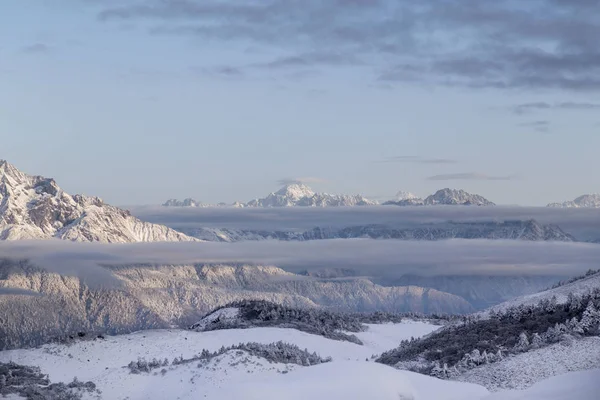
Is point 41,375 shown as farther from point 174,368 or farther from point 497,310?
point 497,310

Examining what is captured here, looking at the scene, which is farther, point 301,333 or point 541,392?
point 301,333

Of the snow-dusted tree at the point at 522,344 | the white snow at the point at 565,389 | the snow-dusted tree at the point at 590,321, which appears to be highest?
the snow-dusted tree at the point at 590,321

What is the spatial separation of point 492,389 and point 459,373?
508 centimetres

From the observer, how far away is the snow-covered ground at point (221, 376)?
205 feet

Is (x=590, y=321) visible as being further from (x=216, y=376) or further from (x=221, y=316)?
(x=221, y=316)

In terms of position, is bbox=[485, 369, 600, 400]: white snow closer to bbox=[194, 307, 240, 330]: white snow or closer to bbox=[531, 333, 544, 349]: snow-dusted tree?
bbox=[531, 333, 544, 349]: snow-dusted tree

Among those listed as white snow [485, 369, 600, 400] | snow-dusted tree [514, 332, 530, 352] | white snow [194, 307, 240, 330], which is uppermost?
snow-dusted tree [514, 332, 530, 352]

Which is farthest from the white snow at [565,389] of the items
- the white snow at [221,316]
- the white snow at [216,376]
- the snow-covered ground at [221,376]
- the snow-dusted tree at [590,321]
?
the white snow at [221,316]

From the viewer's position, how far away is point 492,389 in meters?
65.2

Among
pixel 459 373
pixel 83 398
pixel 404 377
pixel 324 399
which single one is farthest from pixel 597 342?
pixel 83 398

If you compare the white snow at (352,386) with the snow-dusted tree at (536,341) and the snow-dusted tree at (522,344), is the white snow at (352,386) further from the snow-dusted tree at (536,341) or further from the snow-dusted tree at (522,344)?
the snow-dusted tree at (536,341)

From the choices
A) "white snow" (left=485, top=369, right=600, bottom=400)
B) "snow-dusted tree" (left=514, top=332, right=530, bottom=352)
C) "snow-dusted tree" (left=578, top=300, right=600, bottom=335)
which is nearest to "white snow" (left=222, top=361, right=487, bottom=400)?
"white snow" (left=485, top=369, right=600, bottom=400)

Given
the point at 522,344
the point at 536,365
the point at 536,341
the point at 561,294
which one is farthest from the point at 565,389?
the point at 561,294

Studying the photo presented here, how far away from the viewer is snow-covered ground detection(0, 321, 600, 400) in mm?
62531
